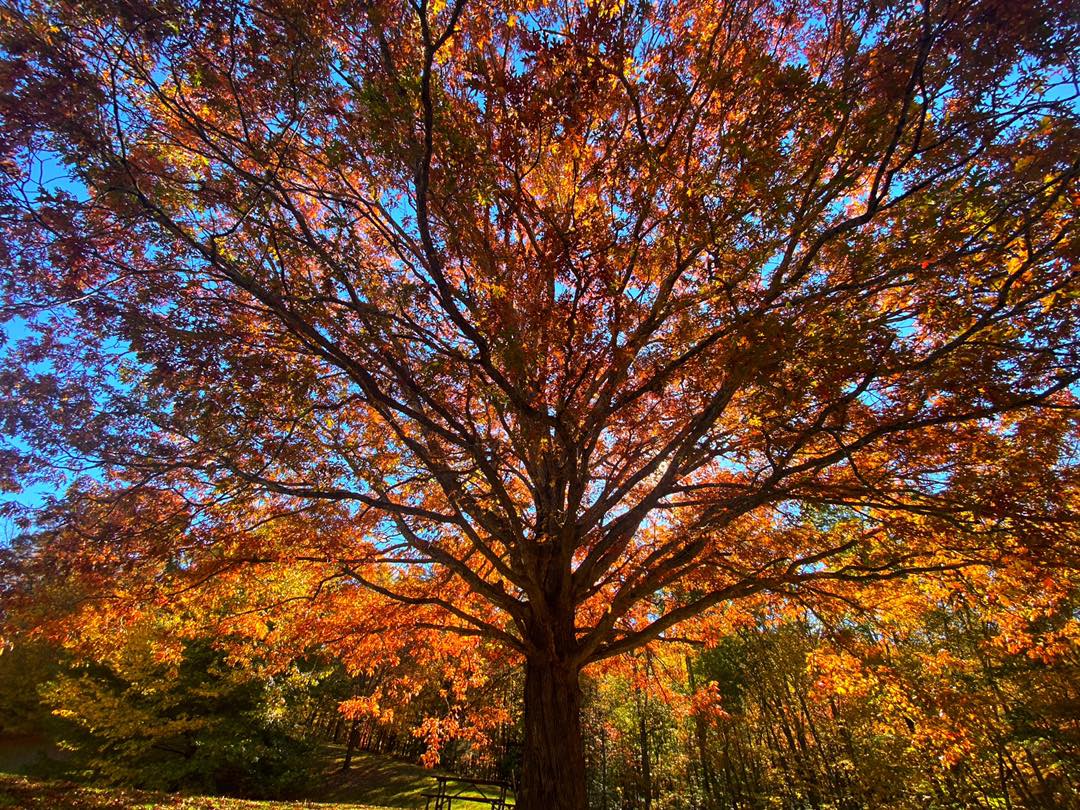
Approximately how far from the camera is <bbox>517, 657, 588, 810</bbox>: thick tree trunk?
4359 millimetres

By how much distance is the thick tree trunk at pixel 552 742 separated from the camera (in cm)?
436

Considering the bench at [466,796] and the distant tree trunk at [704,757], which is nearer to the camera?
the bench at [466,796]

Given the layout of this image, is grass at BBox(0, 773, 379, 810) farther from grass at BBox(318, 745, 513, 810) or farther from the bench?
grass at BBox(318, 745, 513, 810)

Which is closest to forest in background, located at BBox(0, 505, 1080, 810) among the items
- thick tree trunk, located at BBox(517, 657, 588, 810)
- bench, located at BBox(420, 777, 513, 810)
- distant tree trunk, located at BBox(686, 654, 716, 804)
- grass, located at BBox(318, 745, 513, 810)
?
distant tree trunk, located at BBox(686, 654, 716, 804)

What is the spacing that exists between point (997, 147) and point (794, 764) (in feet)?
47.0

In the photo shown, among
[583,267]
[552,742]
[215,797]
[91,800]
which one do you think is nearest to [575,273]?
[583,267]

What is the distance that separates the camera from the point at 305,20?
3.16 m

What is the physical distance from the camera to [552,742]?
4594mm

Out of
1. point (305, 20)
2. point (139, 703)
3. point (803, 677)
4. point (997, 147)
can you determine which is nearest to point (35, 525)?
point (305, 20)

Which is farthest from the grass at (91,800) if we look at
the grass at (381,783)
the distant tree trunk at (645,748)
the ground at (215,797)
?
the distant tree trunk at (645,748)

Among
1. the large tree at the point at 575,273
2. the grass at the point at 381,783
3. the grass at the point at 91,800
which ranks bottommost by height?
the grass at the point at 381,783

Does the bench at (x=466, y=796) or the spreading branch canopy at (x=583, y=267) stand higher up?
the spreading branch canopy at (x=583, y=267)

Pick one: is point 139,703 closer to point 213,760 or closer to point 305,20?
point 213,760

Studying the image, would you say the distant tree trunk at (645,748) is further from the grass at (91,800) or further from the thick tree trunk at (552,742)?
the thick tree trunk at (552,742)
